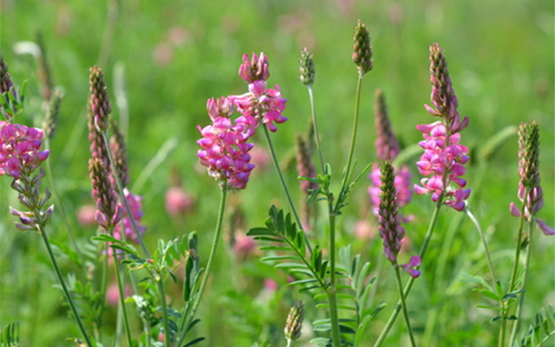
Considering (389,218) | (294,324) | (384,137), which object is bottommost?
(294,324)

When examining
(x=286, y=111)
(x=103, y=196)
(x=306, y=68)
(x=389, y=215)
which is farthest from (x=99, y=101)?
(x=286, y=111)

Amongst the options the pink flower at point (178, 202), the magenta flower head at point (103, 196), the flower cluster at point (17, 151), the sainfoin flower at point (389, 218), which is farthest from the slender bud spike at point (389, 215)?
the pink flower at point (178, 202)

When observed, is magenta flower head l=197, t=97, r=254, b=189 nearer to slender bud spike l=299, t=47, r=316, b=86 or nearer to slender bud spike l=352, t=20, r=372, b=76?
slender bud spike l=299, t=47, r=316, b=86

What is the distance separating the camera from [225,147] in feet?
4.92

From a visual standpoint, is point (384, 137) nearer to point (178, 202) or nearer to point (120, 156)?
point (120, 156)

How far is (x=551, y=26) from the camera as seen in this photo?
5828mm

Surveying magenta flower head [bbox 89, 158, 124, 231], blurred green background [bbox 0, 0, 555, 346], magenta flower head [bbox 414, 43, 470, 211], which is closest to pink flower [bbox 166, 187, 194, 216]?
blurred green background [bbox 0, 0, 555, 346]

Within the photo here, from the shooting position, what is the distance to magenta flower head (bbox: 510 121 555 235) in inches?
59.2

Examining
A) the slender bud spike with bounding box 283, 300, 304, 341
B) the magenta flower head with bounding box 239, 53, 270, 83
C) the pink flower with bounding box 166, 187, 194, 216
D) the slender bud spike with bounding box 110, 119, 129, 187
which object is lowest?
the slender bud spike with bounding box 283, 300, 304, 341

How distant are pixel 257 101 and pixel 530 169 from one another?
68 cm

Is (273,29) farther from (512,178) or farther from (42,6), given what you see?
(512,178)

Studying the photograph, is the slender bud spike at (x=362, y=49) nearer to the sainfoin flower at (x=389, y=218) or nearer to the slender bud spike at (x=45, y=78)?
the sainfoin flower at (x=389, y=218)

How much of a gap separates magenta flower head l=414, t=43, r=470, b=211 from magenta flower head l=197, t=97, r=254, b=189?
1.38ft

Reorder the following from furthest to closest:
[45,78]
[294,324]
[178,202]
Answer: [178,202], [45,78], [294,324]
